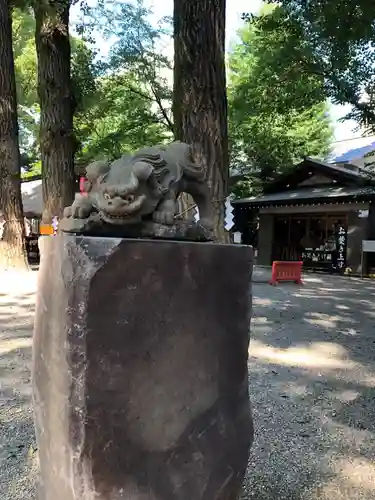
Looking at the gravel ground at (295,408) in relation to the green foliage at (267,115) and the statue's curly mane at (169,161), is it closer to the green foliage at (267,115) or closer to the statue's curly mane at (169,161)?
the statue's curly mane at (169,161)

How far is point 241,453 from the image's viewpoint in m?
1.96

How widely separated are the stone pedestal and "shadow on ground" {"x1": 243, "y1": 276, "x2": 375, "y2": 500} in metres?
0.66

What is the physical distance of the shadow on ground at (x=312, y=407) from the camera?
238cm

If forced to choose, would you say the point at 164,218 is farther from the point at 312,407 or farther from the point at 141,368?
the point at 312,407

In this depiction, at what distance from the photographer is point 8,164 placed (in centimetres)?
975

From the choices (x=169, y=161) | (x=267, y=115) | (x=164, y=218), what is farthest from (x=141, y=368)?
(x=267, y=115)

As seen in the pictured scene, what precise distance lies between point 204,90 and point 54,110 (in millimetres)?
4850

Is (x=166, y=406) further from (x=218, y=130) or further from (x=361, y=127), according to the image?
(x=361, y=127)

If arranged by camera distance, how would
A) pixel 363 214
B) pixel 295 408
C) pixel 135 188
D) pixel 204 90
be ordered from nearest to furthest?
pixel 135 188, pixel 295 408, pixel 204 90, pixel 363 214

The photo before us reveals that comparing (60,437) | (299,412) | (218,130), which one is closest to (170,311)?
(60,437)

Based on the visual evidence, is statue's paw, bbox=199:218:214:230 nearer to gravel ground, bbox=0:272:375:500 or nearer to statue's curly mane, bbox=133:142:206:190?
statue's curly mane, bbox=133:142:206:190

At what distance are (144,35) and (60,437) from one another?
50.9ft

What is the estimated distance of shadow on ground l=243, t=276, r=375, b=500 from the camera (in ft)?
7.79

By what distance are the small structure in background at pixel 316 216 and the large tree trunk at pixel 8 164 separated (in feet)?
31.2
